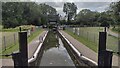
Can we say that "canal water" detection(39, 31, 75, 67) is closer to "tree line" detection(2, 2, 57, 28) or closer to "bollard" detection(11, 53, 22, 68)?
"bollard" detection(11, 53, 22, 68)

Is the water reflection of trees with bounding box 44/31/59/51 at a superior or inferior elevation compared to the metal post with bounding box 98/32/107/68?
inferior

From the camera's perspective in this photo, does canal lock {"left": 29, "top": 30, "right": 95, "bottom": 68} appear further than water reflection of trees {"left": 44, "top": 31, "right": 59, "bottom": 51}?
No

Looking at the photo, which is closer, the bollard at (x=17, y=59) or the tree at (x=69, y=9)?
the bollard at (x=17, y=59)

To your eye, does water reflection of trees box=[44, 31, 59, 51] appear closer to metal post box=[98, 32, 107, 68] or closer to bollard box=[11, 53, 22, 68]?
bollard box=[11, 53, 22, 68]

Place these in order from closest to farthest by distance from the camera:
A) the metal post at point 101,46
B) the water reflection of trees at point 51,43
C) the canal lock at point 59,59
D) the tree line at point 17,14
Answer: the metal post at point 101,46 → the canal lock at point 59,59 → the water reflection of trees at point 51,43 → the tree line at point 17,14

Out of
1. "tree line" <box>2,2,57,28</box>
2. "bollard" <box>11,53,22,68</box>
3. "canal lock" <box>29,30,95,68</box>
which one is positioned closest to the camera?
"bollard" <box>11,53,22,68</box>

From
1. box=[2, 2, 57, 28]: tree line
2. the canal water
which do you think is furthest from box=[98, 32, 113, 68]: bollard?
box=[2, 2, 57, 28]: tree line

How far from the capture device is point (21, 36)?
19.7 feet

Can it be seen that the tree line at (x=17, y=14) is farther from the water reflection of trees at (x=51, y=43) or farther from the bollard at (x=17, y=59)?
the bollard at (x=17, y=59)

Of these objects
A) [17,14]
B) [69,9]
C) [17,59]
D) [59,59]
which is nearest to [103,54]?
[17,59]

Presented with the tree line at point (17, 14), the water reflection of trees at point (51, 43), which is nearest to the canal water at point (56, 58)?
the water reflection of trees at point (51, 43)

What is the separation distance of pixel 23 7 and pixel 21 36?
5188cm

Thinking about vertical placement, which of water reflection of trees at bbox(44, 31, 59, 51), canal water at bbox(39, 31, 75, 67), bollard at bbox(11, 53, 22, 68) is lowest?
water reflection of trees at bbox(44, 31, 59, 51)

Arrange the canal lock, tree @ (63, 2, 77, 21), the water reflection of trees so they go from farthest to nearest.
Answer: tree @ (63, 2, 77, 21), the water reflection of trees, the canal lock
